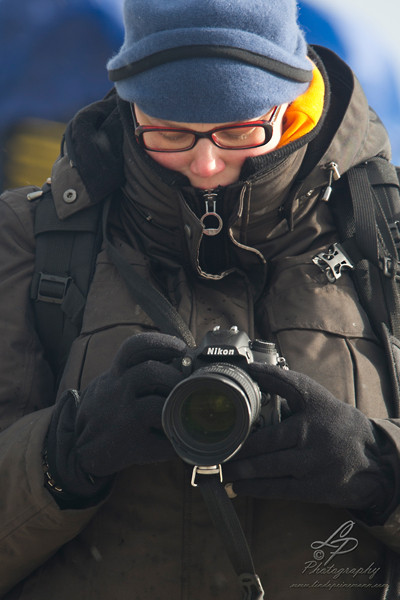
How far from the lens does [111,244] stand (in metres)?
2.29

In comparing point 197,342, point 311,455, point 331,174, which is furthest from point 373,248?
point 311,455

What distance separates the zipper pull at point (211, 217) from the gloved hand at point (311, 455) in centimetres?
49

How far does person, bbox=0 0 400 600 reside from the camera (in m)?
1.88

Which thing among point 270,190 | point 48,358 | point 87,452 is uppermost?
point 270,190

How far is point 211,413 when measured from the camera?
1.76 meters

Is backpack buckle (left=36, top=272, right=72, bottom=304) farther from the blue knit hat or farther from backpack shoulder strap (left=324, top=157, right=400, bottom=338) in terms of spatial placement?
backpack shoulder strap (left=324, top=157, right=400, bottom=338)

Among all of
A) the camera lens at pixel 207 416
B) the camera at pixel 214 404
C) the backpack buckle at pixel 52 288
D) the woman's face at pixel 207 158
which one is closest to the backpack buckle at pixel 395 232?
the woman's face at pixel 207 158

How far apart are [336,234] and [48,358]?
0.85m

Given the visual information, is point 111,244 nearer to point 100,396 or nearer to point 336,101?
point 100,396

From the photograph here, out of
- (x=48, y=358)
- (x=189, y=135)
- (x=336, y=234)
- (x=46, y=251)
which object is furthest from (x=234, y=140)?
(x=48, y=358)

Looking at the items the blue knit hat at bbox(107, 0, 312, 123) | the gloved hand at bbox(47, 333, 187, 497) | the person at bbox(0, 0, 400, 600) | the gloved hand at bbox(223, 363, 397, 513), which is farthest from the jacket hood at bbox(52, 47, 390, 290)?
the gloved hand at bbox(223, 363, 397, 513)

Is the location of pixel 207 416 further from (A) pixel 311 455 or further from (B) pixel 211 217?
(B) pixel 211 217

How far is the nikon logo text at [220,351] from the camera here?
177 centimetres

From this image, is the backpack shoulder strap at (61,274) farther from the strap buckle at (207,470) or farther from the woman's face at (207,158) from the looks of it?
the strap buckle at (207,470)
